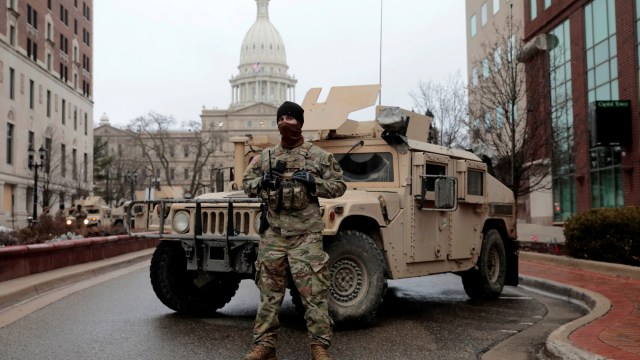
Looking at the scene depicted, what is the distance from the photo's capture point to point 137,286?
10.9 meters

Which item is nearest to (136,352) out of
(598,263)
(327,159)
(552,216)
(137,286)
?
(327,159)

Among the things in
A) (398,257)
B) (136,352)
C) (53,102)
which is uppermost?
(53,102)

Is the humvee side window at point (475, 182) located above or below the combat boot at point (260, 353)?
above

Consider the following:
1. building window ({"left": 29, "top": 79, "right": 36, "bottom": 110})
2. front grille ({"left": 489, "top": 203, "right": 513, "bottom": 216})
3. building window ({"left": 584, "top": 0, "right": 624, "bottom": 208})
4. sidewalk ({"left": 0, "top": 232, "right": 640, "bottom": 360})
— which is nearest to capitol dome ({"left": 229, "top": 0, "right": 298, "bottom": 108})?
building window ({"left": 29, "top": 79, "right": 36, "bottom": 110})

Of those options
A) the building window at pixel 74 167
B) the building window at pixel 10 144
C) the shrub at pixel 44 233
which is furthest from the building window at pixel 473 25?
the building window at pixel 10 144

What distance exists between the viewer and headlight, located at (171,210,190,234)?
23.4ft

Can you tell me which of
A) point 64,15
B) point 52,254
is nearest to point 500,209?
point 52,254

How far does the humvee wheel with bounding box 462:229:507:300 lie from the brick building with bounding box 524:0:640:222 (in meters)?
10.5

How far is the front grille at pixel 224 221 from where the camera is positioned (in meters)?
6.71

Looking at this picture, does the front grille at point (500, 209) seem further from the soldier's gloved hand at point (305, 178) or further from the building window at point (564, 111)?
the building window at point (564, 111)

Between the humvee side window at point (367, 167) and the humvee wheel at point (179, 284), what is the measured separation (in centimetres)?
187

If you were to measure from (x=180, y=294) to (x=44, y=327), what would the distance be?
4.83 feet

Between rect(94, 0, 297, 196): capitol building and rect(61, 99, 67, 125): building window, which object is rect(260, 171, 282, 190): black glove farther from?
rect(61, 99, 67, 125): building window

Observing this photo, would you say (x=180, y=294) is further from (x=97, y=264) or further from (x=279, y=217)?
(x=97, y=264)
